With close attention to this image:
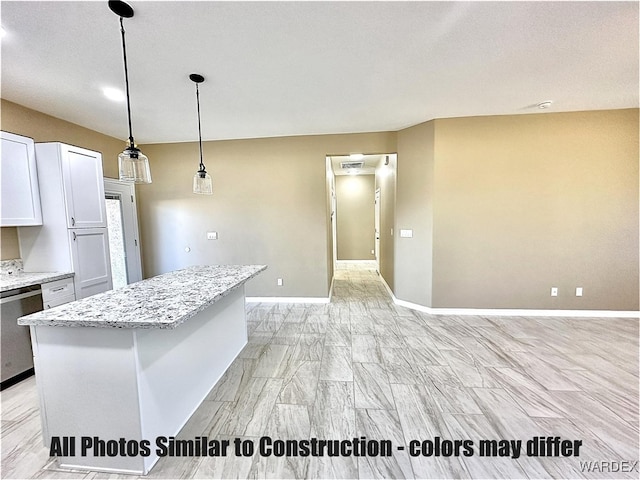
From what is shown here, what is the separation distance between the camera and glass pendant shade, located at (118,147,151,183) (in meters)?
1.82

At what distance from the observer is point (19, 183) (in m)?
2.63

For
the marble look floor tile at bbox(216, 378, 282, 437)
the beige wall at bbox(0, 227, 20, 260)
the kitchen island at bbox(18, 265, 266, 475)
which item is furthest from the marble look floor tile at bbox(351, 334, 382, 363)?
the beige wall at bbox(0, 227, 20, 260)

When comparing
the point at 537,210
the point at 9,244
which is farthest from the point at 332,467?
the point at 537,210

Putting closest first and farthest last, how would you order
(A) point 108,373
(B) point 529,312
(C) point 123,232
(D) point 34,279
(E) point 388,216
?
(A) point 108,373, (D) point 34,279, (B) point 529,312, (C) point 123,232, (E) point 388,216

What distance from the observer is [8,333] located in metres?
2.30

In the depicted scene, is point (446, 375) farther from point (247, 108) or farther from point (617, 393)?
point (247, 108)

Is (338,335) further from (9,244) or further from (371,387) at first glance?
(9,244)

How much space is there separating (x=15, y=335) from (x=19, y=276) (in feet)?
2.30

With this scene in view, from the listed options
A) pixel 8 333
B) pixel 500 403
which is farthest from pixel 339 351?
pixel 8 333

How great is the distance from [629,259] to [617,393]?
2479 mm

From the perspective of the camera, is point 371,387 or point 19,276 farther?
point 19,276

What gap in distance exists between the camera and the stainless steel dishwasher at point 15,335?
2276 millimetres

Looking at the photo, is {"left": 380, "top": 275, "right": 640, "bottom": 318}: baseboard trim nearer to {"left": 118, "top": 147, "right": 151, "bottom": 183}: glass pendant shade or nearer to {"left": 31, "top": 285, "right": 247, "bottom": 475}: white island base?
{"left": 31, "top": 285, "right": 247, "bottom": 475}: white island base

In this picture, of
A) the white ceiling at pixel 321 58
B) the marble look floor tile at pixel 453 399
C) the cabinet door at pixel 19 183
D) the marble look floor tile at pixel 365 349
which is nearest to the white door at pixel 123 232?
the white ceiling at pixel 321 58
